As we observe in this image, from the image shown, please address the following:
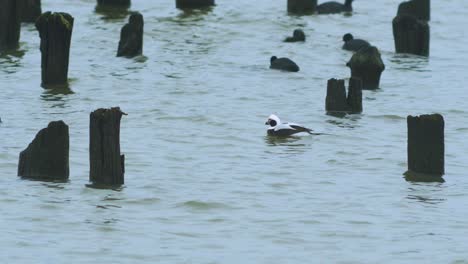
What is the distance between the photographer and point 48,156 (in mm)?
18859

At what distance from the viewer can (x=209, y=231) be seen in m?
17.5

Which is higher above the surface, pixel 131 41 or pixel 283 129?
pixel 131 41

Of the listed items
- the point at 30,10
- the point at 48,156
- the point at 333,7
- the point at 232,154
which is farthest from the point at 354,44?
the point at 48,156

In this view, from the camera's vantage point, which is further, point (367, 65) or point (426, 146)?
point (367, 65)

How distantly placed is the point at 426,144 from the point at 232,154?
12.6ft

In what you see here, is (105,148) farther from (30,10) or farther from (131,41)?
(30,10)

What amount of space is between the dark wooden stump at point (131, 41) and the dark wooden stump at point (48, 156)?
39.6 ft

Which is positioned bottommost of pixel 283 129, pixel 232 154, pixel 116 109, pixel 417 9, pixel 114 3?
pixel 232 154

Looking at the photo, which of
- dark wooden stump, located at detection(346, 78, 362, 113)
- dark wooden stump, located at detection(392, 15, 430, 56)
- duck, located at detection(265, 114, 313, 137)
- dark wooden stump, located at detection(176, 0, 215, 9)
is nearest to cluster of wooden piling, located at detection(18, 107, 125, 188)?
duck, located at detection(265, 114, 313, 137)

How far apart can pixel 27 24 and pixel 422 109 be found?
12504 mm

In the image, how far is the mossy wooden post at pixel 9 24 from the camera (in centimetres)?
3095

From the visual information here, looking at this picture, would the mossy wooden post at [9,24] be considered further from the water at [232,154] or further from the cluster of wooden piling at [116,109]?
the water at [232,154]

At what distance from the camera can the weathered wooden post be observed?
1956 centimetres

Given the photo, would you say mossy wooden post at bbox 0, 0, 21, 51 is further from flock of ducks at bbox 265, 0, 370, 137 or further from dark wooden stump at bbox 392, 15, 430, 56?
dark wooden stump at bbox 392, 15, 430, 56
